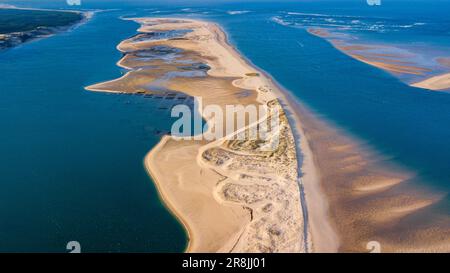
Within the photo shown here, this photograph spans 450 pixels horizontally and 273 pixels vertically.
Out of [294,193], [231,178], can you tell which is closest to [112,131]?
[231,178]

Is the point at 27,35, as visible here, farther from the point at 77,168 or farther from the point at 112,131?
the point at 77,168

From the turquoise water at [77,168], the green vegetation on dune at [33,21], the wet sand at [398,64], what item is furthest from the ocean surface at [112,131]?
the green vegetation on dune at [33,21]

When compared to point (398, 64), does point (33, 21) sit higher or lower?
higher

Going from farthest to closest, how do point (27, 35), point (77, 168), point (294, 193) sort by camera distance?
point (27, 35) → point (77, 168) → point (294, 193)

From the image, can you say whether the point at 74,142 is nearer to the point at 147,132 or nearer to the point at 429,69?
the point at 147,132

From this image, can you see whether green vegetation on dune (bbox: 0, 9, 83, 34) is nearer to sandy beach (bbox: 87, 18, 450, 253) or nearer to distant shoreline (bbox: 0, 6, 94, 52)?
distant shoreline (bbox: 0, 6, 94, 52)

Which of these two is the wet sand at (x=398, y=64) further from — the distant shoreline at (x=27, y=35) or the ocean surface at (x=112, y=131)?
the distant shoreline at (x=27, y=35)
